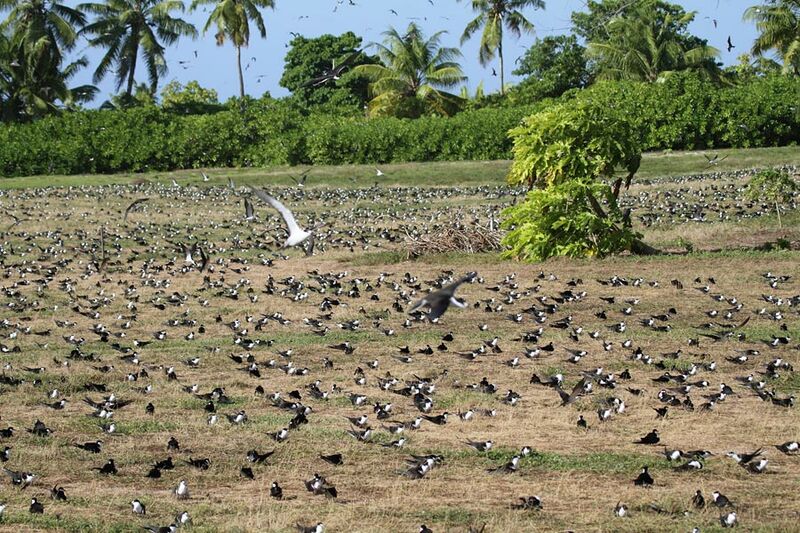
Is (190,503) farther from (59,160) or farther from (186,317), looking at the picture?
(59,160)

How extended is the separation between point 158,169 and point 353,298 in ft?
115

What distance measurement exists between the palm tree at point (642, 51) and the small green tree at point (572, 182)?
36061 mm

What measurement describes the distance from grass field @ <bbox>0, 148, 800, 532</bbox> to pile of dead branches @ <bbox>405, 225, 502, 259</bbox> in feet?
1.34

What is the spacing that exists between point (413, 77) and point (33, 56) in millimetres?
18680

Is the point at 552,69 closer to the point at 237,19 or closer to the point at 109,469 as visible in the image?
the point at 237,19

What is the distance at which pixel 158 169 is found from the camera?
52.8 m

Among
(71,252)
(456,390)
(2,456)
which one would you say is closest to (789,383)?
(456,390)

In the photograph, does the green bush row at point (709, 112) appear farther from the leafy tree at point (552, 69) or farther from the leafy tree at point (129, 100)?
the leafy tree at point (129, 100)

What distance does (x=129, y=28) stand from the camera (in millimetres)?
66125

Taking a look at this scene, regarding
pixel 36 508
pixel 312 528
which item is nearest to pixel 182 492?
pixel 36 508

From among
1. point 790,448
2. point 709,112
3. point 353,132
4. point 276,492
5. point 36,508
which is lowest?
point 790,448

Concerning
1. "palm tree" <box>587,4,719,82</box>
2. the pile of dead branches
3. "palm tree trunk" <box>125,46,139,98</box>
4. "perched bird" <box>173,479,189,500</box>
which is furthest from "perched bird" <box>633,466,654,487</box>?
"palm tree trunk" <box>125,46,139,98</box>

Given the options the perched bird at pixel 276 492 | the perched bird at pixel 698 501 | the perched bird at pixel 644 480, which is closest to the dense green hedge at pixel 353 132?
the perched bird at pixel 644 480

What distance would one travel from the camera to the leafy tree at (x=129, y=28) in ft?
214
